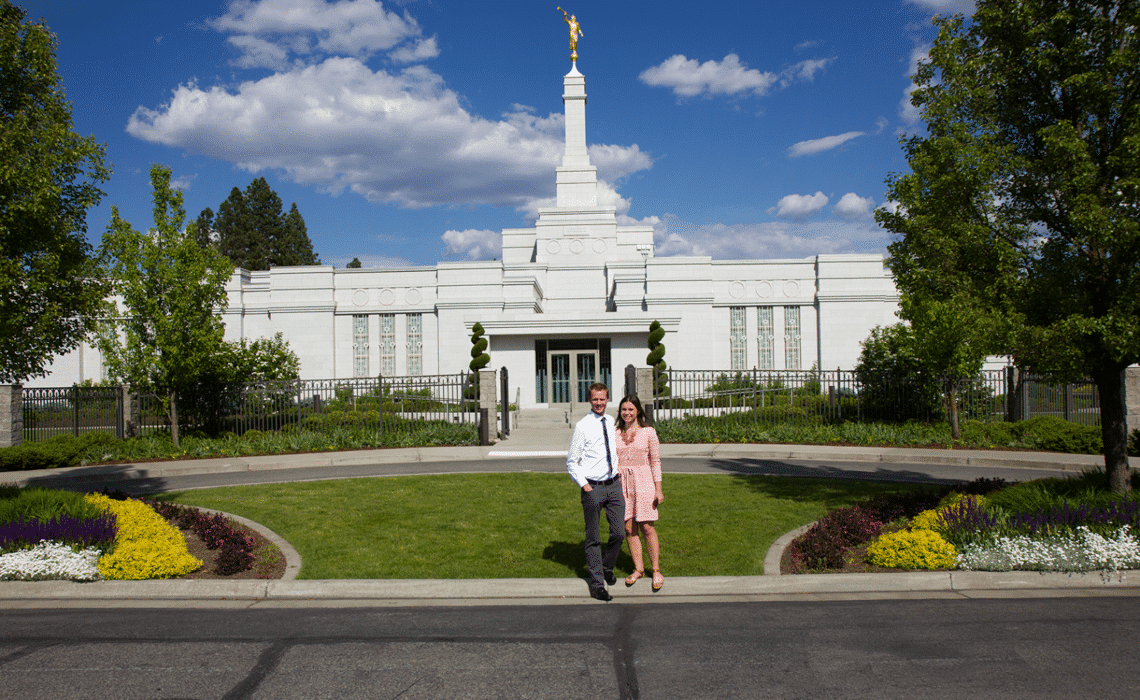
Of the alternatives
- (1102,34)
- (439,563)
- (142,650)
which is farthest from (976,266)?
(142,650)

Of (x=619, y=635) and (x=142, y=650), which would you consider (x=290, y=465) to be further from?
(x=619, y=635)

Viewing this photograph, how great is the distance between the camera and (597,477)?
662 cm

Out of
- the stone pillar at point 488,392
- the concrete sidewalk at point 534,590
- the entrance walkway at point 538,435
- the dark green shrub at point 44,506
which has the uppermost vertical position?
the stone pillar at point 488,392

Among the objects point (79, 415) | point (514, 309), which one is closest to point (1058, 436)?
point (514, 309)

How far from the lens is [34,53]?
357 inches

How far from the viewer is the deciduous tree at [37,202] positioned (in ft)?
28.6

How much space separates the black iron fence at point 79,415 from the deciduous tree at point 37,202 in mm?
10799

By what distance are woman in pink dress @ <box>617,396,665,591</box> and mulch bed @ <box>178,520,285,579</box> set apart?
3673 mm

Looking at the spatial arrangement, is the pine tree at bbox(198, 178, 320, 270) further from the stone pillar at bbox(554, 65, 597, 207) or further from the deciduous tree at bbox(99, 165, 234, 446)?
the deciduous tree at bbox(99, 165, 234, 446)

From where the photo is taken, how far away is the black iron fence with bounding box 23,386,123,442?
19.8 metres

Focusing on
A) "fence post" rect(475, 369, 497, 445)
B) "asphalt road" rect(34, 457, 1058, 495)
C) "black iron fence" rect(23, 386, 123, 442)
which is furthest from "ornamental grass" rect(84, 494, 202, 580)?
"black iron fence" rect(23, 386, 123, 442)

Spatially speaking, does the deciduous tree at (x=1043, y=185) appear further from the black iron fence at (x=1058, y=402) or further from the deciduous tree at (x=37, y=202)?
the black iron fence at (x=1058, y=402)

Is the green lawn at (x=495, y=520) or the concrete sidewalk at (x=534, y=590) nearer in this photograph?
the concrete sidewalk at (x=534, y=590)

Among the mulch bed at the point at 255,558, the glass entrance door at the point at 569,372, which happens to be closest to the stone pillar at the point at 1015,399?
the glass entrance door at the point at 569,372
